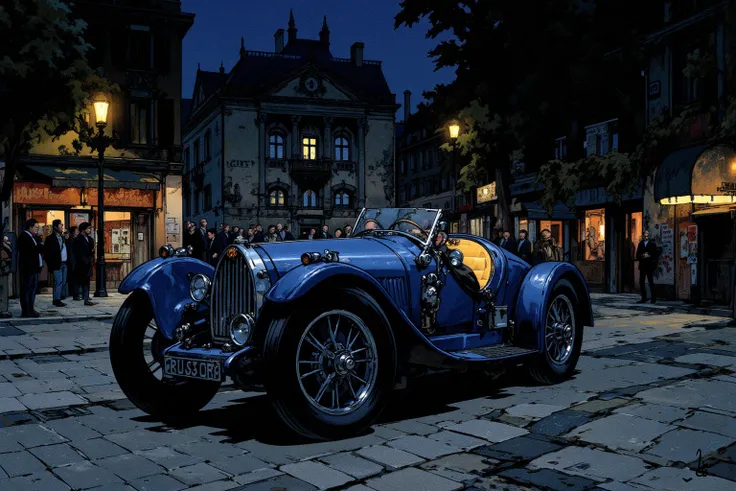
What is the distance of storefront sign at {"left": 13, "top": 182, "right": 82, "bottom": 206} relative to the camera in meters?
23.3

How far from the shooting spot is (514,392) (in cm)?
695

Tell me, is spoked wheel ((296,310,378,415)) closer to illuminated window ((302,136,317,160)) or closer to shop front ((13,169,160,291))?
shop front ((13,169,160,291))

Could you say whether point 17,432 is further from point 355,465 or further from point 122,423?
point 355,465

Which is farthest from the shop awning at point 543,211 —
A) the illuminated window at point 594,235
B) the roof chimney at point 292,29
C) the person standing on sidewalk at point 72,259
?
the roof chimney at point 292,29

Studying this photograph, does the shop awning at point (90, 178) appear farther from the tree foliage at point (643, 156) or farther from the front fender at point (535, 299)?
the front fender at point (535, 299)

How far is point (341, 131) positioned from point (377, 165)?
10.4ft

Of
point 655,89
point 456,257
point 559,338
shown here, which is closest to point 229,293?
point 456,257

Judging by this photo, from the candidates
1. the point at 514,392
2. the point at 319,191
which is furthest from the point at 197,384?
the point at 319,191

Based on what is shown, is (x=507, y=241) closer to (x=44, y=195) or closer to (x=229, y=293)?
(x=229, y=293)

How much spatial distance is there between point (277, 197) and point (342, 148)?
17.4ft

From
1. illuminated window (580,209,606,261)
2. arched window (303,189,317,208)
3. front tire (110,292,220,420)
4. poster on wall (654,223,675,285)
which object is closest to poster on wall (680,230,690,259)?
poster on wall (654,223,675,285)

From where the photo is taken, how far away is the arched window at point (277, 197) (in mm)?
46562

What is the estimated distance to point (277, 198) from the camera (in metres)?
46.8

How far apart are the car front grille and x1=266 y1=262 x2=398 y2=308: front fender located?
428mm
